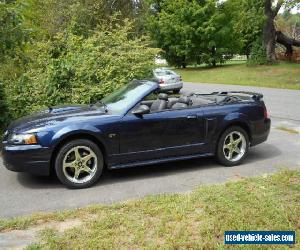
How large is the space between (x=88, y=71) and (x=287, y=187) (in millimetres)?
6360

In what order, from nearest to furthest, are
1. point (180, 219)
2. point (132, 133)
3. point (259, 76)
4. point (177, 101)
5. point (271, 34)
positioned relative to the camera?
1. point (180, 219)
2. point (132, 133)
3. point (177, 101)
4. point (259, 76)
5. point (271, 34)

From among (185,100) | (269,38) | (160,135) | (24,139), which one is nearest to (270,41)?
(269,38)

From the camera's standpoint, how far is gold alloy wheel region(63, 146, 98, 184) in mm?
5594

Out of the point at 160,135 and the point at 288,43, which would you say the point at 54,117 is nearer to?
the point at 160,135

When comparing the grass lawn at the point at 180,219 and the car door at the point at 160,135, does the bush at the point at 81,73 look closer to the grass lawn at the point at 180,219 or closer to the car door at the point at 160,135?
the car door at the point at 160,135

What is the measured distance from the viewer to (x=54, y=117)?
598 cm

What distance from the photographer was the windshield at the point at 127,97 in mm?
6055

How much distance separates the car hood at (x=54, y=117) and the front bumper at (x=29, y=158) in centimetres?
27

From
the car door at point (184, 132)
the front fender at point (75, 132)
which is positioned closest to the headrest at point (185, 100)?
the car door at point (184, 132)

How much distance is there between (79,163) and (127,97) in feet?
4.45

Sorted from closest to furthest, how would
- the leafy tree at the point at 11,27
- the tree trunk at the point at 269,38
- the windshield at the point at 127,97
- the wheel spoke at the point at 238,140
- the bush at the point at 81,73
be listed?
the windshield at the point at 127,97, the wheel spoke at the point at 238,140, the leafy tree at the point at 11,27, the bush at the point at 81,73, the tree trunk at the point at 269,38

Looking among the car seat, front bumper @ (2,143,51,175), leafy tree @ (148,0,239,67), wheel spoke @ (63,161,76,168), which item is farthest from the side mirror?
leafy tree @ (148,0,239,67)

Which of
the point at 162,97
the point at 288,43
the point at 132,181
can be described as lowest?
the point at 132,181

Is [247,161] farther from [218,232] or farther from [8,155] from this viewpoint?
[8,155]
